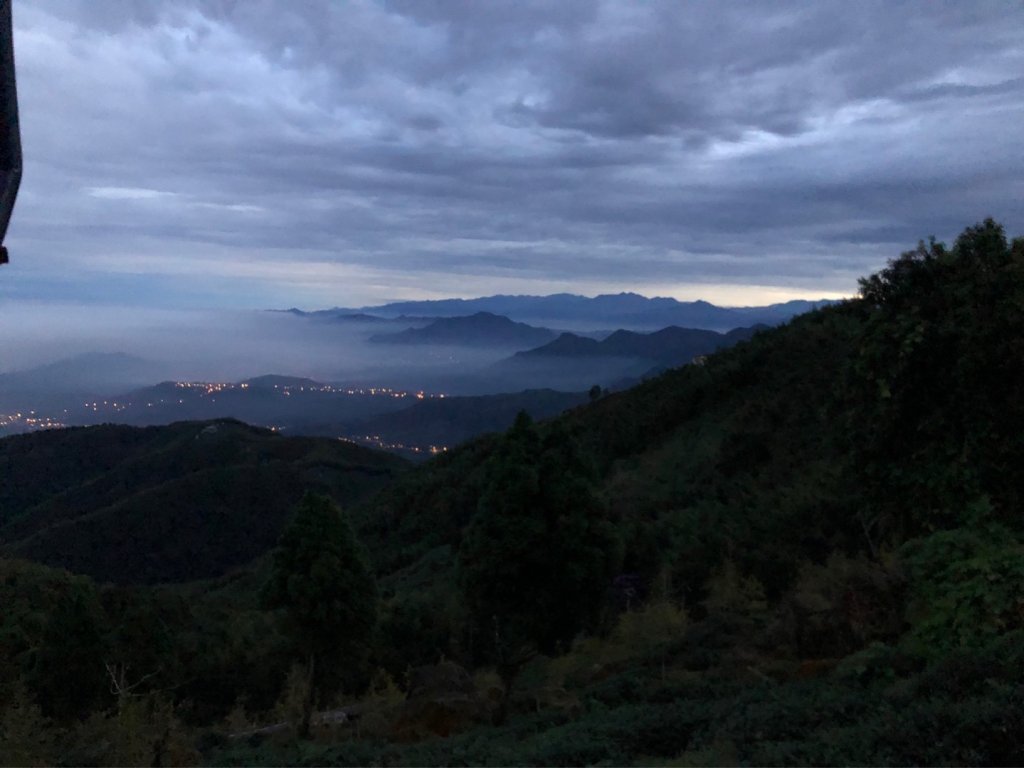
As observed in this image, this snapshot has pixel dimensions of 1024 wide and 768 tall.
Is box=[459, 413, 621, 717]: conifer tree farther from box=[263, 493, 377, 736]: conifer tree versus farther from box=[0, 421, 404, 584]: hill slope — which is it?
box=[0, 421, 404, 584]: hill slope

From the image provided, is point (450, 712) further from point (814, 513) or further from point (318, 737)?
point (814, 513)

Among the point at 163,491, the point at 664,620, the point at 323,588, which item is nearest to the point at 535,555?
the point at 664,620

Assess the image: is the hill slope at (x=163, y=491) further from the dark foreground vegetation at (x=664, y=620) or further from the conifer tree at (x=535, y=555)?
the conifer tree at (x=535, y=555)

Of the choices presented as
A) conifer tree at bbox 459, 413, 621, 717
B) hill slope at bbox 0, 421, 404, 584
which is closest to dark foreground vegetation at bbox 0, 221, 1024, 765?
conifer tree at bbox 459, 413, 621, 717

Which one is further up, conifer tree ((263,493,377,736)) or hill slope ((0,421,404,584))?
conifer tree ((263,493,377,736))

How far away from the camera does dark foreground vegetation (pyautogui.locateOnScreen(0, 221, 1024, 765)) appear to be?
5.77m

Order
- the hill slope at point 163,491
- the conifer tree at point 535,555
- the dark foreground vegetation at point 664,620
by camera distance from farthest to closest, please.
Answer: the hill slope at point 163,491 → the conifer tree at point 535,555 → the dark foreground vegetation at point 664,620

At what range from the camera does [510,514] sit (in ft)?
34.7

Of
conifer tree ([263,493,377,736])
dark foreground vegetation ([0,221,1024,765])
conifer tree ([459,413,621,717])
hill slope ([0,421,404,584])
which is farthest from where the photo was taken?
hill slope ([0,421,404,584])

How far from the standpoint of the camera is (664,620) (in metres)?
11.8

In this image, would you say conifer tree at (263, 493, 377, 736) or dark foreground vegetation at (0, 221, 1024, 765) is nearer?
dark foreground vegetation at (0, 221, 1024, 765)

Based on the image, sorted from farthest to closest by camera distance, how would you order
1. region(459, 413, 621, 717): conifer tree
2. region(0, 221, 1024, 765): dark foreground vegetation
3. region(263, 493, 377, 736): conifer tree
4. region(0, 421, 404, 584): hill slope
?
region(0, 421, 404, 584): hill slope → region(263, 493, 377, 736): conifer tree → region(459, 413, 621, 717): conifer tree → region(0, 221, 1024, 765): dark foreground vegetation

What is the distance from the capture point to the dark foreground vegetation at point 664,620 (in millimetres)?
5773

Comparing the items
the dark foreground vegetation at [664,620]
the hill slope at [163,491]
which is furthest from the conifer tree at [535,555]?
the hill slope at [163,491]
